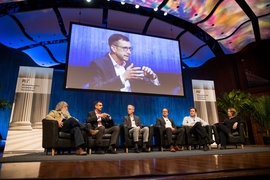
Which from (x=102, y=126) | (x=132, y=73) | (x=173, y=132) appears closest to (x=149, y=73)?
(x=132, y=73)

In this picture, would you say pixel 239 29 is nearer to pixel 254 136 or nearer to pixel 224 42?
pixel 224 42

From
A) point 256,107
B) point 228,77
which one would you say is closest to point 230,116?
point 256,107

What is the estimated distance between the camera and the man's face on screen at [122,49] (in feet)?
14.5

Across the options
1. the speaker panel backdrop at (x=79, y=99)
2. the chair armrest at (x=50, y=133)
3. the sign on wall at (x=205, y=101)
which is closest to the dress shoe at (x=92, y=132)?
the chair armrest at (x=50, y=133)

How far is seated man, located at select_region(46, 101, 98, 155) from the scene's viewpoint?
2.64m

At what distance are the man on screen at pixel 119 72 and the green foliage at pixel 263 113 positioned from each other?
300 centimetres

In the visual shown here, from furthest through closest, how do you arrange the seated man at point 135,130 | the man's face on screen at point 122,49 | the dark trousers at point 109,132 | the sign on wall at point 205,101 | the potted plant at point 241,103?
the potted plant at point 241,103
the sign on wall at point 205,101
the man's face on screen at point 122,49
the seated man at point 135,130
the dark trousers at point 109,132

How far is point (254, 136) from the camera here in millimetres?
5613

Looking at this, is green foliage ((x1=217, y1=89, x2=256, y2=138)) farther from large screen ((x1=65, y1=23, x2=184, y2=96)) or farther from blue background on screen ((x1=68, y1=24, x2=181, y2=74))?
blue background on screen ((x1=68, y1=24, x2=181, y2=74))

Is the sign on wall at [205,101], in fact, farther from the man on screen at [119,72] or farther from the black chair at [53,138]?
the black chair at [53,138]

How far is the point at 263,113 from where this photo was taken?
4.94 m

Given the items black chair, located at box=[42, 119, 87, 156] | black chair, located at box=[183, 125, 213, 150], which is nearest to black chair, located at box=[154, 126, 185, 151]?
black chair, located at box=[183, 125, 213, 150]

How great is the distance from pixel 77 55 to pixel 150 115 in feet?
9.31

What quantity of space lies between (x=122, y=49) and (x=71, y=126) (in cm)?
241
